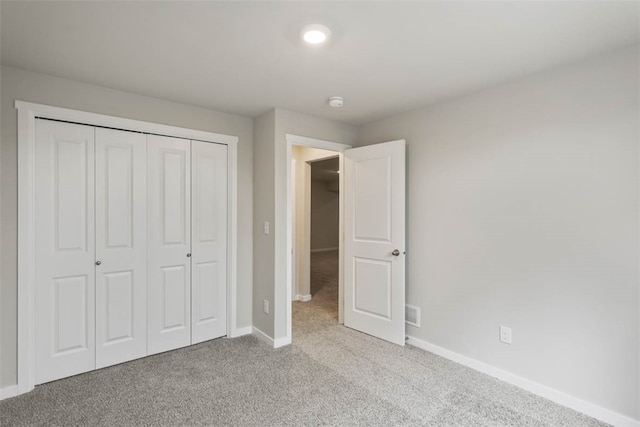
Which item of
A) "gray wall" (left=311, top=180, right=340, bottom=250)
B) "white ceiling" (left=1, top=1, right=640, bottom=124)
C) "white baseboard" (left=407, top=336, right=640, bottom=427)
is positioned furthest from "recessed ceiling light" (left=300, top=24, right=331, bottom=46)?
"gray wall" (left=311, top=180, right=340, bottom=250)

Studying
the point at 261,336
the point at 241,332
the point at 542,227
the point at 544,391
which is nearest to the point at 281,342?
the point at 261,336

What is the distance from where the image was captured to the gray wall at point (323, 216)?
10609 mm

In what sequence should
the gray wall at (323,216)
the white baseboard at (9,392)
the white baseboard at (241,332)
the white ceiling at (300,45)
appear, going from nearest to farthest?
the white ceiling at (300,45) < the white baseboard at (9,392) < the white baseboard at (241,332) < the gray wall at (323,216)

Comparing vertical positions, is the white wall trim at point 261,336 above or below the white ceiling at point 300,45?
below

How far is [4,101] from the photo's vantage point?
2.26m

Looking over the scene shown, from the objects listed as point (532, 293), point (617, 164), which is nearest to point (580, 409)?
point (532, 293)

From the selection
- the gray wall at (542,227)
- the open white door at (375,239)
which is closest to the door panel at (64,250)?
the open white door at (375,239)

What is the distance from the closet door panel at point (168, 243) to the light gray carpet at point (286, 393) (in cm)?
22

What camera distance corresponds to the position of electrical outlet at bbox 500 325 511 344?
2.49 meters

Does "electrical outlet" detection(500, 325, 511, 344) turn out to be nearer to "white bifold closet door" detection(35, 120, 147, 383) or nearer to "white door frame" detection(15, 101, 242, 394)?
"white bifold closet door" detection(35, 120, 147, 383)

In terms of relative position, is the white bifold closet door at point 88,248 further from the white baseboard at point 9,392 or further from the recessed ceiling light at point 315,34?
the recessed ceiling light at point 315,34

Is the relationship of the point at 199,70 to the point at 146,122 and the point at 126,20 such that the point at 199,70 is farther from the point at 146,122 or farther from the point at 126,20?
the point at 146,122

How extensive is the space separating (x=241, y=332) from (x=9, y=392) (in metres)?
1.76

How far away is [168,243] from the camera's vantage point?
2.99 meters
